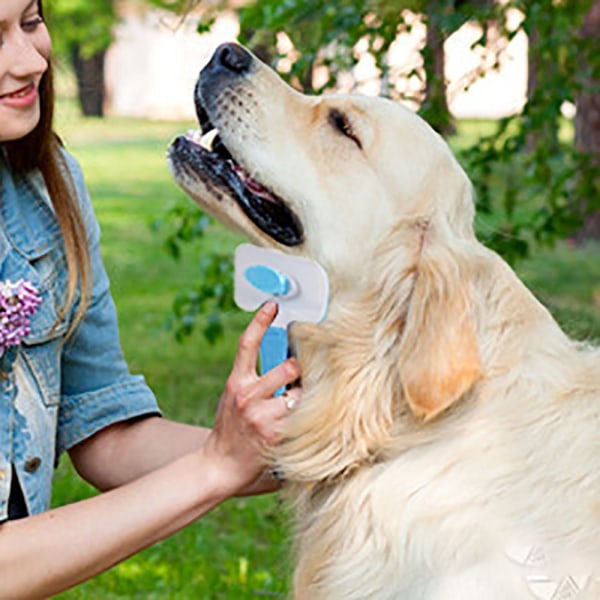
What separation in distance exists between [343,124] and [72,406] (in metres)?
0.93

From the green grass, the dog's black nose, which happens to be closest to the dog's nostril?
the dog's black nose

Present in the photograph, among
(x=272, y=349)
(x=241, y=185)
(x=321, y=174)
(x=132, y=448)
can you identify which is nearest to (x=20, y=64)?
(x=241, y=185)

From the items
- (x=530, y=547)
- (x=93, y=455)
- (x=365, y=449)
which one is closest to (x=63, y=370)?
(x=93, y=455)

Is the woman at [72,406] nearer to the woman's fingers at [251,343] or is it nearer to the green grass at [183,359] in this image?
the woman's fingers at [251,343]

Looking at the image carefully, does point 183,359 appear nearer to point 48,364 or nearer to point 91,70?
point 48,364

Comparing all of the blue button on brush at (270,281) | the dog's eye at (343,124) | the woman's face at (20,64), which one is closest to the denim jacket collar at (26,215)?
the woman's face at (20,64)

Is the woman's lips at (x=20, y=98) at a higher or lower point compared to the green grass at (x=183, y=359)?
higher

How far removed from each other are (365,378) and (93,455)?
832 millimetres

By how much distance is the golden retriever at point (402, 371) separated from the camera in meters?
2.34

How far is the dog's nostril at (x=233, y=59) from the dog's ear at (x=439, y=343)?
62 cm

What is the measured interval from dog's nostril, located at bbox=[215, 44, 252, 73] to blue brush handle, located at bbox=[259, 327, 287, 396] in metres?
0.56

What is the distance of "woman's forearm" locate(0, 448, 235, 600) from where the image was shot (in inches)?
97.7

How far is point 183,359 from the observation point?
7102 mm

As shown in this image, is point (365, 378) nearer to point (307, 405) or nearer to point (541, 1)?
point (307, 405)
